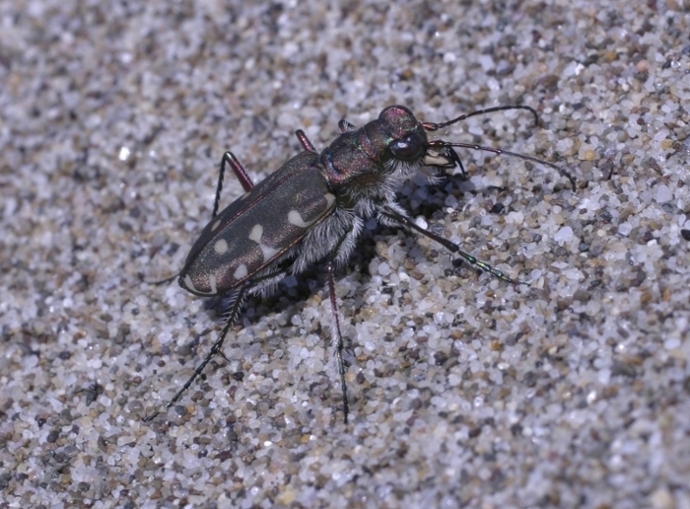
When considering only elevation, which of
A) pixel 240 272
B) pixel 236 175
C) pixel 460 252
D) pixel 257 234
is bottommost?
pixel 460 252

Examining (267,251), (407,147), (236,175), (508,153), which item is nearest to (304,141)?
(236,175)

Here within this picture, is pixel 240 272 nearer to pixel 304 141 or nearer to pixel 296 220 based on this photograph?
pixel 296 220

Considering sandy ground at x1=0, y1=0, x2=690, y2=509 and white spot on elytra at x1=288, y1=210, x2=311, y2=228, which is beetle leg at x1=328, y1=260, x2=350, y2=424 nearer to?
sandy ground at x1=0, y1=0, x2=690, y2=509

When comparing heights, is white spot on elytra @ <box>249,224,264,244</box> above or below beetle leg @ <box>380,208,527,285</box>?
above

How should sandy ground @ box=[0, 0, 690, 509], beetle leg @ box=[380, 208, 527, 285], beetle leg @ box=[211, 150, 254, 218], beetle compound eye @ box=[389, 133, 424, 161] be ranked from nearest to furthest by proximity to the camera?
sandy ground @ box=[0, 0, 690, 509] < beetle leg @ box=[380, 208, 527, 285] < beetle compound eye @ box=[389, 133, 424, 161] < beetle leg @ box=[211, 150, 254, 218]

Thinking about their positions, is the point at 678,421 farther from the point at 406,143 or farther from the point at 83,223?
the point at 83,223

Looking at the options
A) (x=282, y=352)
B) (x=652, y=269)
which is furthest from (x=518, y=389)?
(x=282, y=352)

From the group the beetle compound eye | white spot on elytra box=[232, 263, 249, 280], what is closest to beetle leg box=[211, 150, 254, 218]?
white spot on elytra box=[232, 263, 249, 280]
